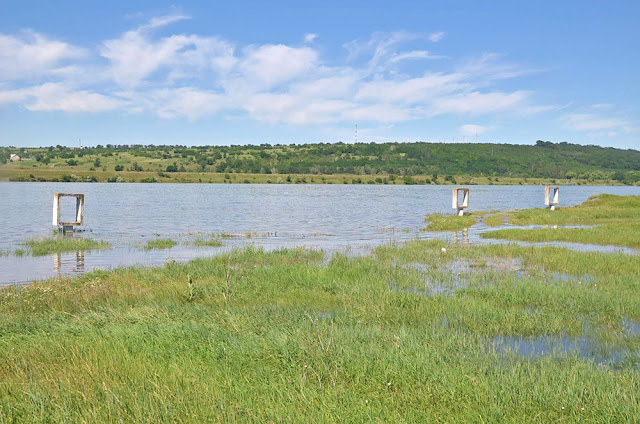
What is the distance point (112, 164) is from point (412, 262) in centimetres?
16470

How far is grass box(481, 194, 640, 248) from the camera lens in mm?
28562

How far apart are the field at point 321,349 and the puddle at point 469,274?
205 mm

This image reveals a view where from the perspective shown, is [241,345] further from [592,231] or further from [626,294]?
[592,231]

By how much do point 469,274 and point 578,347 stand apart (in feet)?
25.6

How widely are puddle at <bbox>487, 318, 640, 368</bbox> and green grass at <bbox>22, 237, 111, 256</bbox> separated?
22774 millimetres

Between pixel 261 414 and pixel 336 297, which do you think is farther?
pixel 336 297

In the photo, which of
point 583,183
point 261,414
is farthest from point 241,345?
Answer: point 583,183

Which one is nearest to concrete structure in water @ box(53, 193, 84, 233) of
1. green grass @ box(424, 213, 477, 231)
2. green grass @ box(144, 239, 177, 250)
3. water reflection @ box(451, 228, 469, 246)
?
green grass @ box(144, 239, 177, 250)

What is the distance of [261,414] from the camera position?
19.5ft

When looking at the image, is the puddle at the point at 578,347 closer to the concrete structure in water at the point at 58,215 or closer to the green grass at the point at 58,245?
the green grass at the point at 58,245

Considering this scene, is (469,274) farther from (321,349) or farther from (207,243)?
(207,243)

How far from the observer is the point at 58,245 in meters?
26.8

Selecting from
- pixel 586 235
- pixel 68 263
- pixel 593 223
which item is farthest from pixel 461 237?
pixel 68 263

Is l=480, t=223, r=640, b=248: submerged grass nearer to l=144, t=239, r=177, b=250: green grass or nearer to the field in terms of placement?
the field
